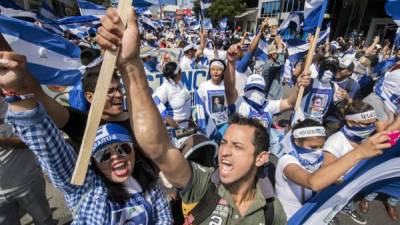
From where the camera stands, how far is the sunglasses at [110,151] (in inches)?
61.9

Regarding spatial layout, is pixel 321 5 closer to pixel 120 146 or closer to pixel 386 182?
pixel 386 182

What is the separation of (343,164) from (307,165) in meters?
0.84

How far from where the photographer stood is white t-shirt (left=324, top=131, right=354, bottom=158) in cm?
282

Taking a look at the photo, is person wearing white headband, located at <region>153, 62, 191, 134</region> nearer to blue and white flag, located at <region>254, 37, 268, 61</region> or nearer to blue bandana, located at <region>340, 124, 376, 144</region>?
blue bandana, located at <region>340, 124, 376, 144</region>

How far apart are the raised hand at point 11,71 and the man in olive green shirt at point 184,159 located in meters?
0.34

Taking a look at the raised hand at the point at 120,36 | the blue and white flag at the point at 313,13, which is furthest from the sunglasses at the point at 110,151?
the blue and white flag at the point at 313,13

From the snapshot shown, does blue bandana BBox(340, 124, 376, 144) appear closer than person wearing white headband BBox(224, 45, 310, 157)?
Yes

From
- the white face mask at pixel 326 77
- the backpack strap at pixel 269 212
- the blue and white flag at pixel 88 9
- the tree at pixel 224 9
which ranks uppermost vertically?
the blue and white flag at pixel 88 9

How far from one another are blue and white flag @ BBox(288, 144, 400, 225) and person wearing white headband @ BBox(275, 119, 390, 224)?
65 mm

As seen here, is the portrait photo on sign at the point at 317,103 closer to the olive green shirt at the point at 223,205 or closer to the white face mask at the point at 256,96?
the white face mask at the point at 256,96

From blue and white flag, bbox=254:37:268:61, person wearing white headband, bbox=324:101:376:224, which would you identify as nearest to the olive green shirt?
person wearing white headband, bbox=324:101:376:224

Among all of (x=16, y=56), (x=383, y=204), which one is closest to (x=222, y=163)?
(x=16, y=56)

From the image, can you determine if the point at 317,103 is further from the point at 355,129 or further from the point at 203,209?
the point at 203,209

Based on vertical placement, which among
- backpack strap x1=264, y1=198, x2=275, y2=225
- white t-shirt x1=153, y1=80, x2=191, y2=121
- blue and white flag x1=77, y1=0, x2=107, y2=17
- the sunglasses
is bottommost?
white t-shirt x1=153, y1=80, x2=191, y2=121
